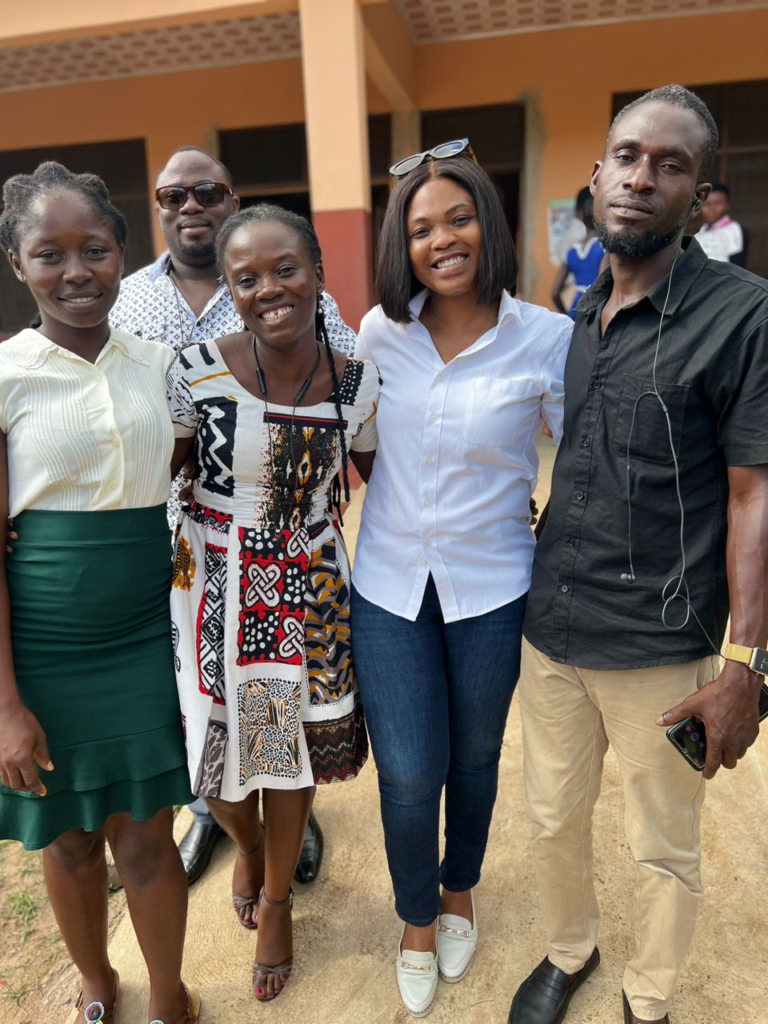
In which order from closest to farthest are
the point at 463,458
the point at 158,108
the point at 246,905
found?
1. the point at 463,458
2. the point at 246,905
3. the point at 158,108

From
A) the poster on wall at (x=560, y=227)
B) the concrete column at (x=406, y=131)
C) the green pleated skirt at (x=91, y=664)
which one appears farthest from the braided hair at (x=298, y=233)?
the concrete column at (x=406, y=131)

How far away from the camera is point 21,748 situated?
4.74ft

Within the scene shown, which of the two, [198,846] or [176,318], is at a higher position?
[176,318]

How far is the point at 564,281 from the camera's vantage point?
261 inches

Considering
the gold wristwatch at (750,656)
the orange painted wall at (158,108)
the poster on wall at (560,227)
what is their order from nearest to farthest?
1. the gold wristwatch at (750,656)
2. the poster on wall at (560,227)
3. the orange painted wall at (158,108)

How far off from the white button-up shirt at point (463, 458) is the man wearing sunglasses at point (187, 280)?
360 millimetres

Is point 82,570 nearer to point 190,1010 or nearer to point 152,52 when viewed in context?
point 190,1010

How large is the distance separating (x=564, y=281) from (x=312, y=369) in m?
5.40

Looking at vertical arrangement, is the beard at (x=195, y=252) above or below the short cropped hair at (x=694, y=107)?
below

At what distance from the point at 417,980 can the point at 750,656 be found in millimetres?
1184

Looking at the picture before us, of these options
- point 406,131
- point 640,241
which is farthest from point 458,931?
point 406,131

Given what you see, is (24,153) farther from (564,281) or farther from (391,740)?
(391,740)

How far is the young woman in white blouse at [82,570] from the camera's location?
148 centimetres

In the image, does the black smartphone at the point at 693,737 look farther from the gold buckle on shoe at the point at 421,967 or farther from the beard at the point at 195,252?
the beard at the point at 195,252
